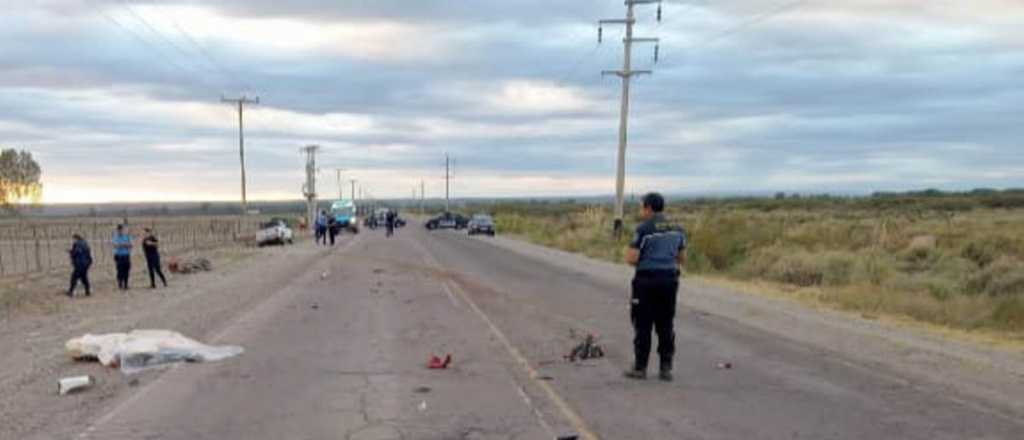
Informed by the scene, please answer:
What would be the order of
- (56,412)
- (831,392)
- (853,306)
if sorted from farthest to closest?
(853,306) → (831,392) → (56,412)

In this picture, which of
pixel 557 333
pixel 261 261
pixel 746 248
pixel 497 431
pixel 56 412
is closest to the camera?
pixel 497 431

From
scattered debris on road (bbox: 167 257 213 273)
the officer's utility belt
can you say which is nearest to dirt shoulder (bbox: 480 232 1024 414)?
the officer's utility belt

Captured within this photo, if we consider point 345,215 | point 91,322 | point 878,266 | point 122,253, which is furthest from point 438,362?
point 345,215

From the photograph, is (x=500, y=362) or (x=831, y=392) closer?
(x=831, y=392)

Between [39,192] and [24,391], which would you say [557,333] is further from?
[39,192]

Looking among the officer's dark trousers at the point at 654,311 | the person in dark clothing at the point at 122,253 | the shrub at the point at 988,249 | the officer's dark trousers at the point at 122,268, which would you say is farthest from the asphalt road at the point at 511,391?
the shrub at the point at 988,249

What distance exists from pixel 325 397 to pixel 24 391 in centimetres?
334

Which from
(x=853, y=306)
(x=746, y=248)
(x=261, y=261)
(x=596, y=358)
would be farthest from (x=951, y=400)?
(x=261, y=261)

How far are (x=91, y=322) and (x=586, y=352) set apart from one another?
1016 cm

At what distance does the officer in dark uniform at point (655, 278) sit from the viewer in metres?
11.1

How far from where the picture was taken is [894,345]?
14969mm

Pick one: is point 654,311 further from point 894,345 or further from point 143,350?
point 143,350

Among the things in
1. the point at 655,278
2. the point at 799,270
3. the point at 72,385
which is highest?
the point at 655,278

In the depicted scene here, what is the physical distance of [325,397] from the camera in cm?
1025
